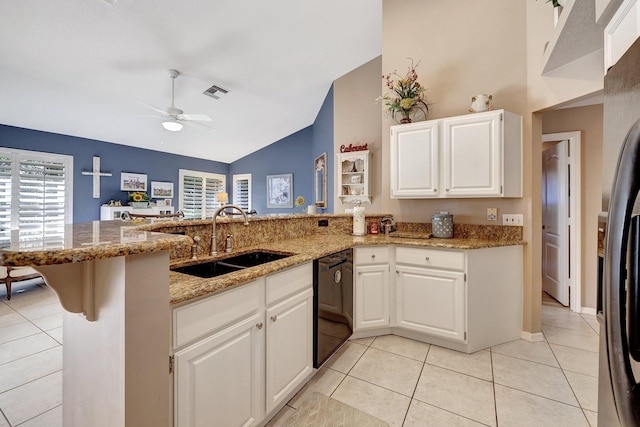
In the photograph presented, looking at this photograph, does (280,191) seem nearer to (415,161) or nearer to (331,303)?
(415,161)

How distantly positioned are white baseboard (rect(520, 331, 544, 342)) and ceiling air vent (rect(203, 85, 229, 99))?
16.3 feet

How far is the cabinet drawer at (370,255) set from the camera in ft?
7.71

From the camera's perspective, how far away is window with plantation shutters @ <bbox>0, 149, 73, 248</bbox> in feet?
14.3

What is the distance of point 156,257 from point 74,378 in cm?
74

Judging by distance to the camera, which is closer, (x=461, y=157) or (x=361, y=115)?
(x=461, y=157)

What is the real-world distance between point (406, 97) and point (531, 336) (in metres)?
2.50

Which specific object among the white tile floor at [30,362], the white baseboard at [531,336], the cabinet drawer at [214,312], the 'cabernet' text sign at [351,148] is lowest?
the white tile floor at [30,362]

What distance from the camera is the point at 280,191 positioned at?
7215 mm

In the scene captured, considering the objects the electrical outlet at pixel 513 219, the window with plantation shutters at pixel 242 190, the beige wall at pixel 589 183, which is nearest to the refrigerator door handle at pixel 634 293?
the electrical outlet at pixel 513 219

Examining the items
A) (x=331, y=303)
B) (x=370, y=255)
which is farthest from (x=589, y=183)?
(x=331, y=303)

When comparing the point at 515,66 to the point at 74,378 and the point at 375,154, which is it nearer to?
the point at 375,154

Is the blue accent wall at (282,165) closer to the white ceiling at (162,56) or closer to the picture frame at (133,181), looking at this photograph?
the white ceiling at (162,56)

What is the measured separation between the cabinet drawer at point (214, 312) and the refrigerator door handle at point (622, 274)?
1191mm

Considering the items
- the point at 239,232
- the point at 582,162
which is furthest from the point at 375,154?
the point at 239,232
